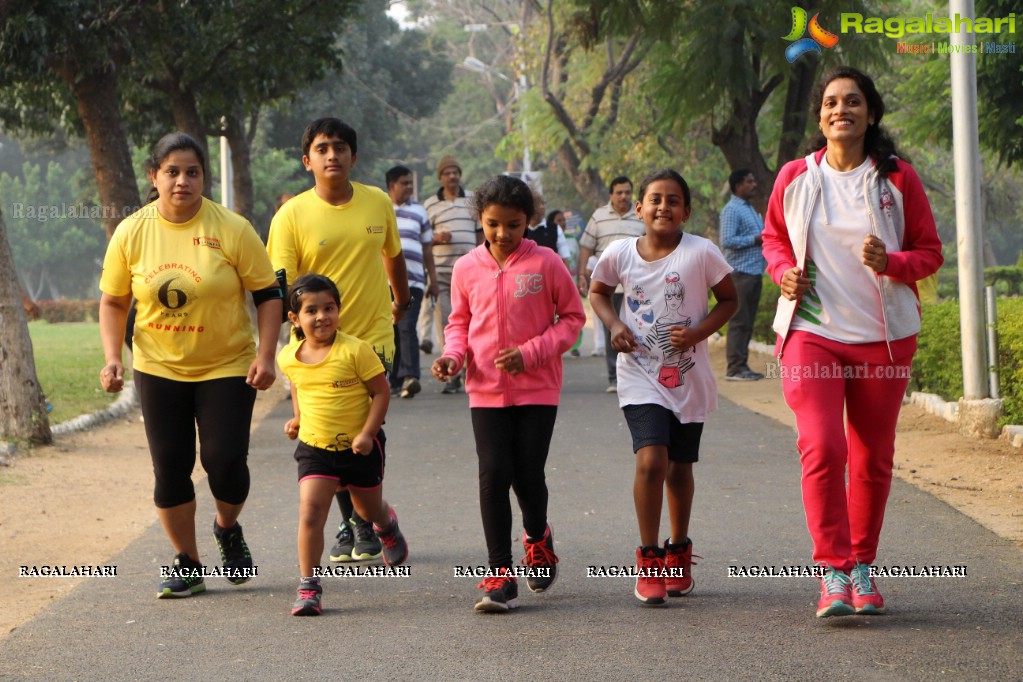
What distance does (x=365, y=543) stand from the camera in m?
6.68

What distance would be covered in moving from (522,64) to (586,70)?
193 centimetres

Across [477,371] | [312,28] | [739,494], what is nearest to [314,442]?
[477,371]

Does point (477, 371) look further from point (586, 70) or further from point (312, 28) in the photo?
point (586, 70)

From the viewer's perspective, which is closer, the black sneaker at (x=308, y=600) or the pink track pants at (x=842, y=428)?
the pink track pants at (x=842, y=428)

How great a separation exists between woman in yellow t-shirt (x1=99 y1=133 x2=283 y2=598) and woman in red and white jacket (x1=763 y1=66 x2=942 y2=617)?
84.6 inches

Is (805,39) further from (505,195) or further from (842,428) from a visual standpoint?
(842,428)

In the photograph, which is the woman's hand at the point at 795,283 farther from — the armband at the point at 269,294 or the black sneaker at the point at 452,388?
the black sneaker at the point at 452,388

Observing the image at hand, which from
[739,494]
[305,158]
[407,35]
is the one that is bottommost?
[739,494]

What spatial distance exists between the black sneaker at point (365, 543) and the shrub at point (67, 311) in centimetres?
5168

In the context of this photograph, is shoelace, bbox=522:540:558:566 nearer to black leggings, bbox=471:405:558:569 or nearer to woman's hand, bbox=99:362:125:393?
black leggings, bbox=471:405:558:569

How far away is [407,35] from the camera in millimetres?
46469

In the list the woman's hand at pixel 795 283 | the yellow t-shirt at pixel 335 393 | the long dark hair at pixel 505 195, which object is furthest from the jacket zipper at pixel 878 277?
the yellow t-shirt at pixel 335 393

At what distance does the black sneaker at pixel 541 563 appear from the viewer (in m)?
5.70

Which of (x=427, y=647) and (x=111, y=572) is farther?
(x=111, y=572)
